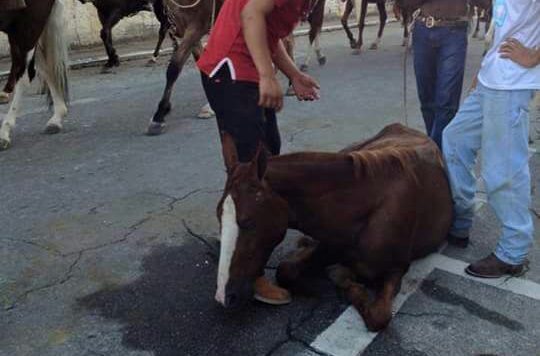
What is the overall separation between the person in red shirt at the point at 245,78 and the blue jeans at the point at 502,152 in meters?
0.87

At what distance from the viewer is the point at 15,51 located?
5684 millimetres

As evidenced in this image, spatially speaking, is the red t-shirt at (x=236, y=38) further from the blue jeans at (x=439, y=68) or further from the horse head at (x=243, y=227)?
the blue jeans at (x=439, y=68)

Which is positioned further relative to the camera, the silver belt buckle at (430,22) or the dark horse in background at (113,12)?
the dark horse in background at (113,12)

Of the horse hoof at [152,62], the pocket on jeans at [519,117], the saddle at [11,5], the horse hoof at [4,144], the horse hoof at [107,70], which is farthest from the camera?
the horse hoof at [152,62]

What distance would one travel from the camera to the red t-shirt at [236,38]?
2.62 m

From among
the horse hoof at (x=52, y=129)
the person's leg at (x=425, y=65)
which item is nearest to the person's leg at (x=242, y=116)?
the person's leg at (x=425, y=65)

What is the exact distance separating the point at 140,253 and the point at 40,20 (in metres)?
3.22

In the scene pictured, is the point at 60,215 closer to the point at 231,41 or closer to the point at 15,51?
the point at 231,41

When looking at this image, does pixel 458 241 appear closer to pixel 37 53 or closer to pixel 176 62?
pixel 176 62

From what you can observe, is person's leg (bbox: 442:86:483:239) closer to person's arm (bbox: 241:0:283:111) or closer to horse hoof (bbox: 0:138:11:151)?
person's arm (bbox: 241:0:283:111)

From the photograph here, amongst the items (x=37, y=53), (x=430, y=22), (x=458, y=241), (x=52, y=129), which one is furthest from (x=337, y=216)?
(x=37, y=53)

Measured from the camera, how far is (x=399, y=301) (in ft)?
9.57

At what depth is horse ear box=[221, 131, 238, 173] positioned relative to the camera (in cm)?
249

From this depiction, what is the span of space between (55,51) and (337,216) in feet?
14.1
